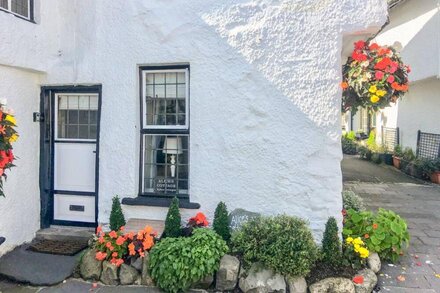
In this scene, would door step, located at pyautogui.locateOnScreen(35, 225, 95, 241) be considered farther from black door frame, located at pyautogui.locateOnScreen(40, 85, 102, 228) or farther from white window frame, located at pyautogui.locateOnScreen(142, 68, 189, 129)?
Answer: white window frame, located at pyautogui.locateOnScreen(142, 68, 189, 129)

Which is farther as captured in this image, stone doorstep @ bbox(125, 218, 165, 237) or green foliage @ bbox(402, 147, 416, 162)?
green foliage @ bbox(402, 147, 416, 162)

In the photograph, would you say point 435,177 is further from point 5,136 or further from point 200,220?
point 5,136

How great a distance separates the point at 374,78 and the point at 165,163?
3.23m

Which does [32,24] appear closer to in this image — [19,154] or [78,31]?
[78,31]

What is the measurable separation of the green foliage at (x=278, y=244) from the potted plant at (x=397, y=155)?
10254 millimetres

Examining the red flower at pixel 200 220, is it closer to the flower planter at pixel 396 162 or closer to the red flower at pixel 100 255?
the red flower at pixel 100 255

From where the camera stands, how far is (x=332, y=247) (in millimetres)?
4316

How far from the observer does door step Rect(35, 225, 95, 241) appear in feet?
17.4

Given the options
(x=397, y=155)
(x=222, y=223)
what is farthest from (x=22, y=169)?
(x=397, y=155)

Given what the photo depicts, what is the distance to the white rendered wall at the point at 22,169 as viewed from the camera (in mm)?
4875

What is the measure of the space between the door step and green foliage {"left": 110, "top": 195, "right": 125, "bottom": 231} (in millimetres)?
672

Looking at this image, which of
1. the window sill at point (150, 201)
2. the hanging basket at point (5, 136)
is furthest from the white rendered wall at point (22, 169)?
the window sill at point (150, 201)

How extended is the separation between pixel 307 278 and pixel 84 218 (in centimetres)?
363

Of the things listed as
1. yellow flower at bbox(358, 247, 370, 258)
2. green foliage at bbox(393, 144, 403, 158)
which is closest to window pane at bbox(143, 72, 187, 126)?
yellow flower at bbox(358, 247, 370, 258)
